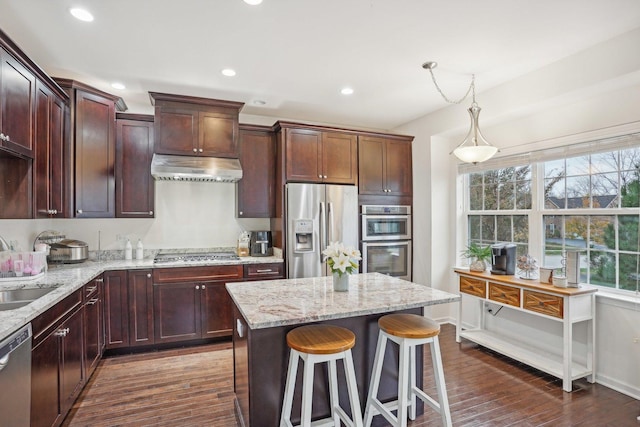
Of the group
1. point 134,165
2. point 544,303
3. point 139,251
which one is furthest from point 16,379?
point 544,303

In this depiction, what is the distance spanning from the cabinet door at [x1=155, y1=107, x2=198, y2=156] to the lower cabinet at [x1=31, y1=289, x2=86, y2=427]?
1713 millimetres

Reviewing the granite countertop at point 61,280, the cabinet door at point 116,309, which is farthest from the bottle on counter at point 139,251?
the cabinet door at point 116,309

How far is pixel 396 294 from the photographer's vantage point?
89.2 inches

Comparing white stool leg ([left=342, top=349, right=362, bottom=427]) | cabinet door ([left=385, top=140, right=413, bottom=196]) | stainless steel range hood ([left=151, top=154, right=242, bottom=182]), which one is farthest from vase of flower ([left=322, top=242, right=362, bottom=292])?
cabinet door ([left=385, top=140, right=413, bottom=196])

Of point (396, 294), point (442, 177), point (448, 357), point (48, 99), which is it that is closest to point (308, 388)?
point (396, 294)

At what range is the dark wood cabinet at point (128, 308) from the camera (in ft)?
11.0

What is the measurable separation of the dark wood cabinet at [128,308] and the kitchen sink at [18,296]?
100 cm

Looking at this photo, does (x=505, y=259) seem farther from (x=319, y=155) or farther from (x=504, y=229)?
(x=319, y=155)

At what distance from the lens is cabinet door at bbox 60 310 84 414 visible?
2.19 m

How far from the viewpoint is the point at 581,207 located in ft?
10.2

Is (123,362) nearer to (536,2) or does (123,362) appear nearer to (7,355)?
(7,355)

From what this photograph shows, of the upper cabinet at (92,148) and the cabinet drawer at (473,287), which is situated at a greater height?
the upper cabinet at (92,148)

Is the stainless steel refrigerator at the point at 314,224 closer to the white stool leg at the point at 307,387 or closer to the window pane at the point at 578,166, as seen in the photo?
the white stool leg at the point at 307,387

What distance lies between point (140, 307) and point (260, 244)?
1.44 metres
